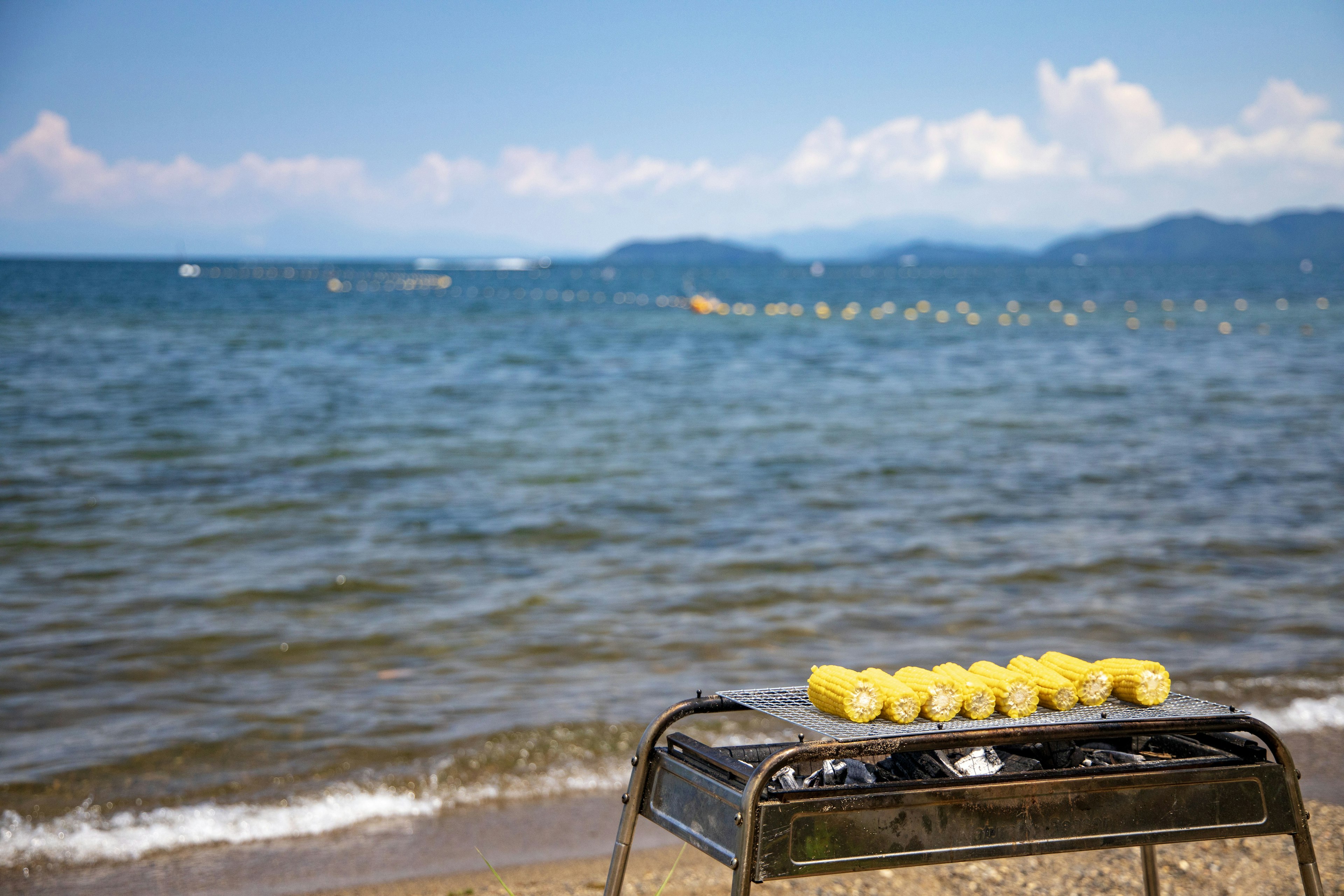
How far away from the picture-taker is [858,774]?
2682mm

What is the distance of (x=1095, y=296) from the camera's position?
2771 inches

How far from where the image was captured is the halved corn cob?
9.21 feet

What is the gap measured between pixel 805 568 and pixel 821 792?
23.4 ft

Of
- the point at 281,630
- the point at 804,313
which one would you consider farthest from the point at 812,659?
the point at 804,313

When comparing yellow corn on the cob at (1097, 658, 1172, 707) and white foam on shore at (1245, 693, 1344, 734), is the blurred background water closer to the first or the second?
white foam on shore at (1245, 693, 1344, 734)

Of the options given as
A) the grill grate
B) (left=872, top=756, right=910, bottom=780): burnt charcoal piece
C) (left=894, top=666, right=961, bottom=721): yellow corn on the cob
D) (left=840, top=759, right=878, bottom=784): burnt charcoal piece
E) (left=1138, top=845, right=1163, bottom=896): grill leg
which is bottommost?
(left=1138, top=845, right=1163, bottom=896): grill leg

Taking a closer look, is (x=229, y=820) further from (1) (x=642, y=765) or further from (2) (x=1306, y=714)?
(2) (x=1306, y=714)

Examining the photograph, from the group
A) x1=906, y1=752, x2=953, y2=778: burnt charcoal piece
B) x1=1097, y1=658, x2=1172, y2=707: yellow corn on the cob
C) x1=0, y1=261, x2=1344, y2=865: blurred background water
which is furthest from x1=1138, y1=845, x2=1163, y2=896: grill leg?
x1=0, y1=261, x2=1344, y2=865: blurred background water

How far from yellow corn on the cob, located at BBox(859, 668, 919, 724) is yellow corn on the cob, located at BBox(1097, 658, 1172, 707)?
0.59 meters

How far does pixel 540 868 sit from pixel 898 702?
2808mm

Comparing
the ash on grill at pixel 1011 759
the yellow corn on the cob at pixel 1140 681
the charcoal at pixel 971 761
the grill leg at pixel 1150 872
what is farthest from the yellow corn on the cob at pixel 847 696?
the grill leg at pixel 1150 872

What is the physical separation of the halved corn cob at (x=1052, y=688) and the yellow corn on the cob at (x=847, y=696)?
1.46ft

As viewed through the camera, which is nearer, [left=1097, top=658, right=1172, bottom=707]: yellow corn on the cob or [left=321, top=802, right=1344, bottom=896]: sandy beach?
[left=1097, top=658, right=1172, bottom=707]: yellow corn on the cob

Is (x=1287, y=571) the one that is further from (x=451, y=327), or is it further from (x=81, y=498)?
(x=451, y=327)
